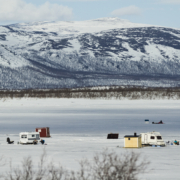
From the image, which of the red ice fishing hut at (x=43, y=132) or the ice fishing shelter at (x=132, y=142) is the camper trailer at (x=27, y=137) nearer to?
the red ice fishing hut at (x=43, y=132)

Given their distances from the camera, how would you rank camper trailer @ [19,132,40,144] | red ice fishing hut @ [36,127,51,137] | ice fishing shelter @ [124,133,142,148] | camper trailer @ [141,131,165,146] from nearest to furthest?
ice fishing shelter @ [124,133,142,148], camper trailer @ [141,131,165,146], camper trailer @ [19,132,40,144], red ice fishing hut @ [36,127,51,137]

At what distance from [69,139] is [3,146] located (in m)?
5.14

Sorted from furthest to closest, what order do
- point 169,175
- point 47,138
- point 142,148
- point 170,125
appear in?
point 170,125 → point 47,138 → point 142,148 → point 169,175

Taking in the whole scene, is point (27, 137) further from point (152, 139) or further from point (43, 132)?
point (152, 139)

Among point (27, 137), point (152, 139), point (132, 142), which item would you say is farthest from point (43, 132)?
point (132, 142)

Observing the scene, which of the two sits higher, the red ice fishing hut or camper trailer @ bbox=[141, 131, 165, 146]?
the red ice fishing hut

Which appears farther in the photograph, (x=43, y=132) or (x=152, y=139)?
(x=43, y=132)

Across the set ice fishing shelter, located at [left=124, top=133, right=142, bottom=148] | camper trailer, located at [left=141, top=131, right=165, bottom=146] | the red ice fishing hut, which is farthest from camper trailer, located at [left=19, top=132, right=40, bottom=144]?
camper trailer, located at [left=141, top=131, right=165, bottom=146]

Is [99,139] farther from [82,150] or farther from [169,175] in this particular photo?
[169,175]

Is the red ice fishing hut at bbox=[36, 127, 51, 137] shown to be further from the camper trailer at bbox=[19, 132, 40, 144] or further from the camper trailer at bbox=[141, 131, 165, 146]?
the camper trailer at bbox=[141, 131, 165, 146]

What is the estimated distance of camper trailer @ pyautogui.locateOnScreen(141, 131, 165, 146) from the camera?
2898cm

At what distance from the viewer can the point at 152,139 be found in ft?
96.6

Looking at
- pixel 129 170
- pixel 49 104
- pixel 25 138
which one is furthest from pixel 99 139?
pixel 49 104

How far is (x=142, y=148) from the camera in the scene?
92.0 feet
